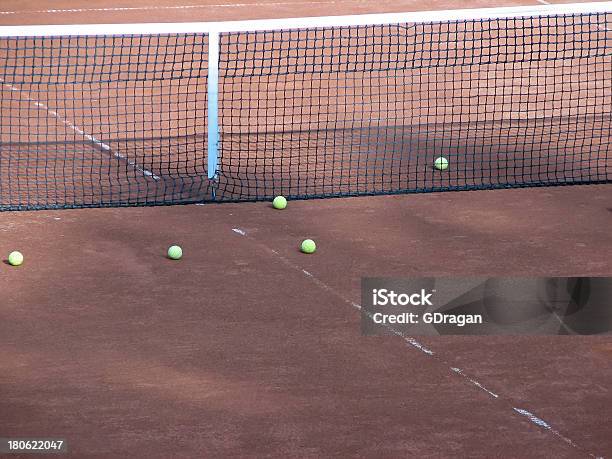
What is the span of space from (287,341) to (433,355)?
1.03 meters

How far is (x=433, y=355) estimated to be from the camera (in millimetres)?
8438

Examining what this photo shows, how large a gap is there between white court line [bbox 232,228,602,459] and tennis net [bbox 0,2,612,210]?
1.50 meters

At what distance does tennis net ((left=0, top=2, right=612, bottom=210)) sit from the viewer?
11.9m

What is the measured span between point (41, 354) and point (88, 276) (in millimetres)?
1459

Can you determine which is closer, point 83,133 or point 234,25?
point 234,25

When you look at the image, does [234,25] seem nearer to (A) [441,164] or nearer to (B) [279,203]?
(B) [279,203]

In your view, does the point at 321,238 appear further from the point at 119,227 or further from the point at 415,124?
the point at 415,124

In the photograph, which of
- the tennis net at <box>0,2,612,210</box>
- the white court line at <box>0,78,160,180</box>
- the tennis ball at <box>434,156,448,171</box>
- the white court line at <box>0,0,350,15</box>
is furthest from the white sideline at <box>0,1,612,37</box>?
the white court line at <box>0,0,350,15</box>

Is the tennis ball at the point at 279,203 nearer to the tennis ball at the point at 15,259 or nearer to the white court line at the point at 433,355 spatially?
the white court line at the point at 433,355

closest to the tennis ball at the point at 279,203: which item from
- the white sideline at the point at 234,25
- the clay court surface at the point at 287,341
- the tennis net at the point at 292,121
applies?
the clay court surface at the point at 287,341

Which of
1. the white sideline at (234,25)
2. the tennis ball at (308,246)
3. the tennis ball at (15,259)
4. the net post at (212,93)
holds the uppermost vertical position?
the white sideline at (234,25)

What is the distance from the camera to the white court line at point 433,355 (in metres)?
7.38

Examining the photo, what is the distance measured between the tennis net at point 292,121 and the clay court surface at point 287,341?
641 millimetres

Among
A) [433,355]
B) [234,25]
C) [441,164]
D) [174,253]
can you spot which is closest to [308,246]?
[174,253]
